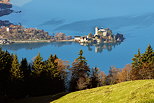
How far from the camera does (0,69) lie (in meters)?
39.9

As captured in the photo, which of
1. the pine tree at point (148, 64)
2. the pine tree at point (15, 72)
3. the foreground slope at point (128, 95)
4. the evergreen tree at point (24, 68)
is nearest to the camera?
the foreground slope at point (128, 95)

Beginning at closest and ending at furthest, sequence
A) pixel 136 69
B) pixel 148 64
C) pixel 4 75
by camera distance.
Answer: pixel 4 75 → pixel 148 64 → pixel 136 69

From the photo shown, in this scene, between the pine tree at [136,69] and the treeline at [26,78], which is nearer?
the treeline at [26,78]

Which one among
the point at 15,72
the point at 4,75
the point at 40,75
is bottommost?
the point at 40,75

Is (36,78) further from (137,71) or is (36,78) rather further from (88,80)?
(137,71)

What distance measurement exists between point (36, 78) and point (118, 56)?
388 ft

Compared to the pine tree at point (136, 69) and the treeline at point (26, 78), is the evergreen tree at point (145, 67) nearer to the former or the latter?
the pine tree at point (136, 69)

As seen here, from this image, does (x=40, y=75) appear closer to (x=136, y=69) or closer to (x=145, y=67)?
(x=136, y=69)

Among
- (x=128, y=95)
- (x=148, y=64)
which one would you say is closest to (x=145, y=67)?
(x=148, y=64)

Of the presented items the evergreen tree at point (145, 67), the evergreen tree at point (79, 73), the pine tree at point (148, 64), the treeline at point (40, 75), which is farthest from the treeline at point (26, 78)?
the pine tree at point (148, 64)

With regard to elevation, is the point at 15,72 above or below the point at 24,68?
below

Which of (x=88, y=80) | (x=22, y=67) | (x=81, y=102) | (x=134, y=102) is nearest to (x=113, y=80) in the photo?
(x=88, y=80)

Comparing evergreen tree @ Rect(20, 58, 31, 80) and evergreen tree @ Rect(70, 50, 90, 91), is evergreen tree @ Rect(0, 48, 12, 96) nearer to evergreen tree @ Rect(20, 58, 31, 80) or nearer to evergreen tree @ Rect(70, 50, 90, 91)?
evergreen tree @ Rect(20, 58, 31, 80)

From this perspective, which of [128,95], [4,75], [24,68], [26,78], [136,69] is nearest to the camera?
[128,95]
